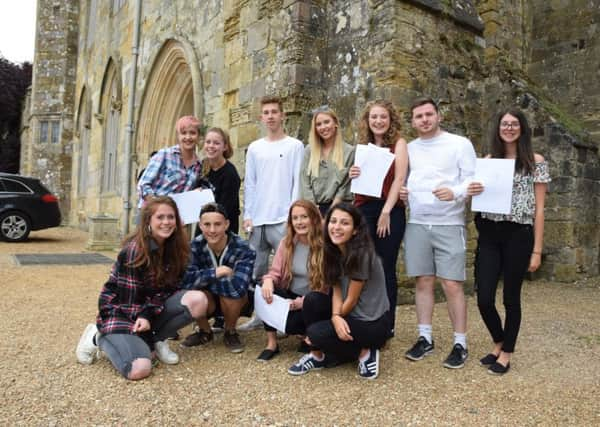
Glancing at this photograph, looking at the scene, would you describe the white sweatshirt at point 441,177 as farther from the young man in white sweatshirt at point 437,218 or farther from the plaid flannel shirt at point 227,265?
the plaid flannel shirt at point 227,265

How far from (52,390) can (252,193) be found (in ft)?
6.02

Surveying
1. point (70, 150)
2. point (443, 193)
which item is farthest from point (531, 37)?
point (70, 150)

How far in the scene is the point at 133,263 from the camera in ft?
9.32

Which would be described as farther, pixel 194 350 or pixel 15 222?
pixel 15 222

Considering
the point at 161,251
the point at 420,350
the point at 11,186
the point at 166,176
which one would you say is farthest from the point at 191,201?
the point at 11,186

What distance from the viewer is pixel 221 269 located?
121 inches

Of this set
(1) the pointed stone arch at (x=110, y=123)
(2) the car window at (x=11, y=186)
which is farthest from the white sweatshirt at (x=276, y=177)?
(1) the pointed stone arch at (x=110, y=123)

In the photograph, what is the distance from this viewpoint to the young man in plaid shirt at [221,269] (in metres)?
3.11

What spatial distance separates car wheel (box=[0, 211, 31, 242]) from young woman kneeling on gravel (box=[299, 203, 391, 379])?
361 inches

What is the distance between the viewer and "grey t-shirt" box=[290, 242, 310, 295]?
10.3 ft

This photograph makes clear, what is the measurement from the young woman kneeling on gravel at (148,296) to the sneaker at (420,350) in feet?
4.39

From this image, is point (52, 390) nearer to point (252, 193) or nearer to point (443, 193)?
point (252, 193)

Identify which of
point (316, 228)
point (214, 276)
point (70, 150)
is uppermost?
point (70, 150)

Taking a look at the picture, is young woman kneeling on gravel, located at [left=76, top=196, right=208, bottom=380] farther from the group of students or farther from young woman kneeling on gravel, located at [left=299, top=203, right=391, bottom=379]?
young woman kneeling on gravel, located at [left=299, top=203, right=391, bottom=379]
